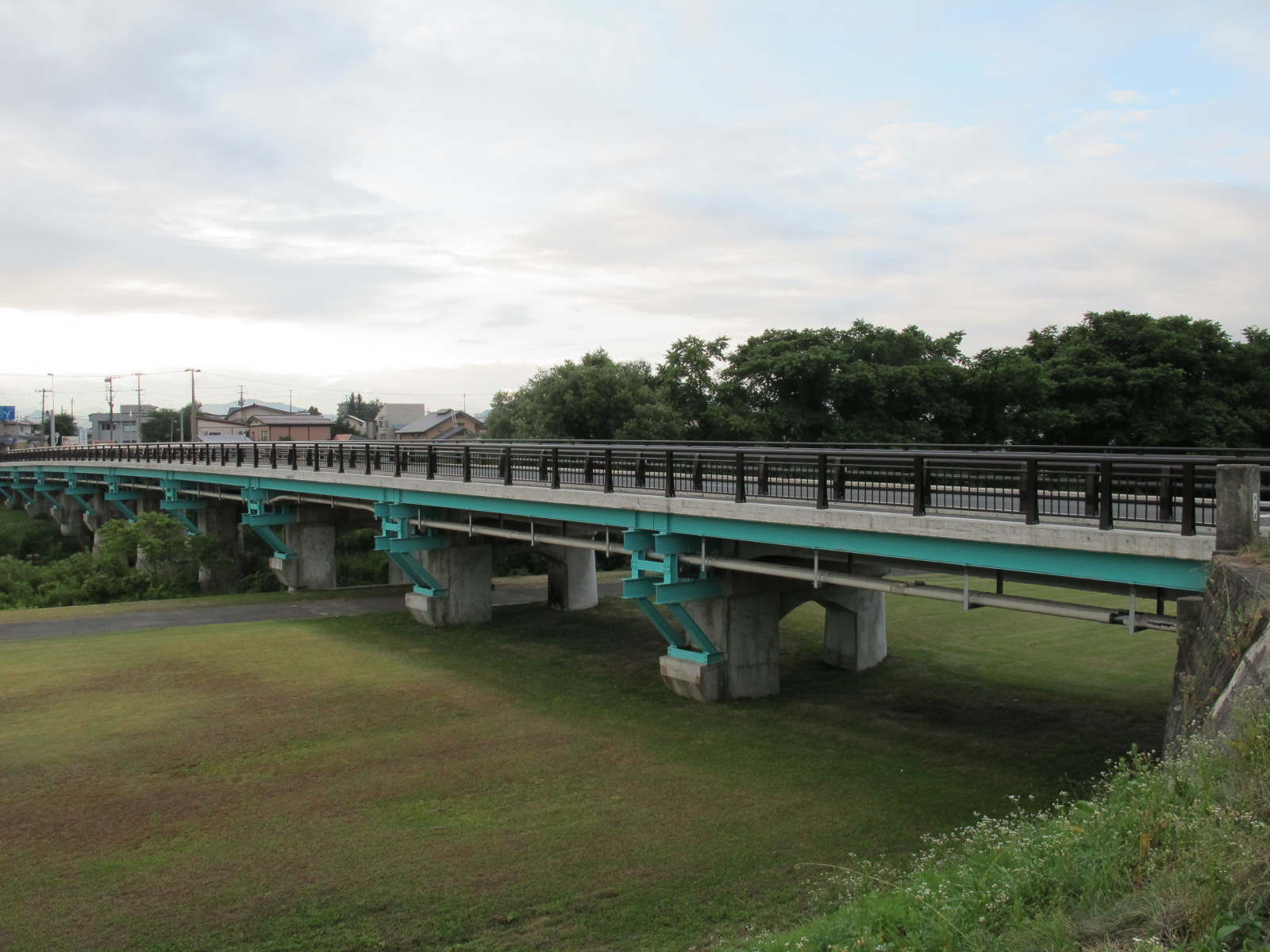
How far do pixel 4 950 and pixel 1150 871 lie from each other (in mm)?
9730

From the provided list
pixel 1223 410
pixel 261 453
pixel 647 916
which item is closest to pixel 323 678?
pixel 647 916

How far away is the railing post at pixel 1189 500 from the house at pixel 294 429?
351 feet

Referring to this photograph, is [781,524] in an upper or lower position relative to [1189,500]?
lower

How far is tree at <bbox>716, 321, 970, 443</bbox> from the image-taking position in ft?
135

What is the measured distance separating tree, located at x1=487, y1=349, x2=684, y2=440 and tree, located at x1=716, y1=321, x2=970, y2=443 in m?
3.46

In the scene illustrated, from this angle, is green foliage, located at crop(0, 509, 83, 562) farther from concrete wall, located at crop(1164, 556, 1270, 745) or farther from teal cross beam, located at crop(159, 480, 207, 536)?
concrete wall, located at crop(1164, 556, 1270, 745)

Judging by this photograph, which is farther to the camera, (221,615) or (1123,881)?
(221,615)

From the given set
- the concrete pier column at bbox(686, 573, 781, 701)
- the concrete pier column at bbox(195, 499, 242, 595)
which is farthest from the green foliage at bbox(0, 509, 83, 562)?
the concrete pier column at bbox(686, 573, 781, 701)

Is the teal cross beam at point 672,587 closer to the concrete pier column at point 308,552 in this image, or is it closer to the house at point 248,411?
the concrete pier column at point 308,552

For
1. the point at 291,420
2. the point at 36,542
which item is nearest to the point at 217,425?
the point at 291,420

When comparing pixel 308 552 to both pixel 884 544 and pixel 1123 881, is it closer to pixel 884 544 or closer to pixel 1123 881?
pixel 884 544

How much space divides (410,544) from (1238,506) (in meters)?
21.4

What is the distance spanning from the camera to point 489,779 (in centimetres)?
1416

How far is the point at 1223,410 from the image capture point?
136 ft
